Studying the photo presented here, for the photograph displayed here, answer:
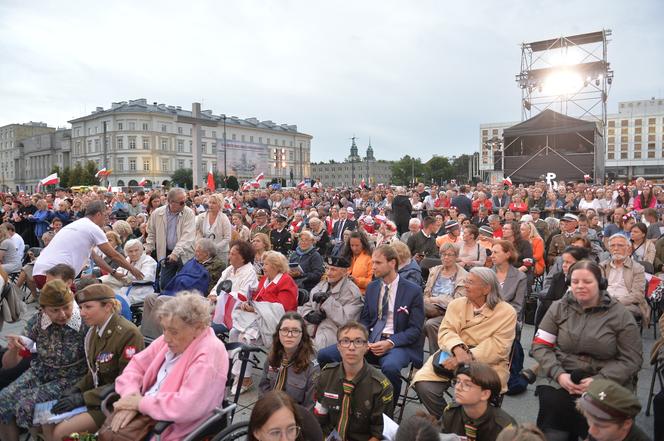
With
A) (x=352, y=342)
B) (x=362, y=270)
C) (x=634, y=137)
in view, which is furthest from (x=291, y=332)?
(x=634, y=137)

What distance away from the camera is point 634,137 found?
100188 millimetres

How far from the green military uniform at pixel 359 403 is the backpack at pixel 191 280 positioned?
2611mm

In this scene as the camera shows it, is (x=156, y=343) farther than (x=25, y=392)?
No

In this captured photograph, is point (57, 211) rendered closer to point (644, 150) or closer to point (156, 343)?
point (156, 343)

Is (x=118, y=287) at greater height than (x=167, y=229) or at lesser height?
lesser

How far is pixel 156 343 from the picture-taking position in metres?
3.18

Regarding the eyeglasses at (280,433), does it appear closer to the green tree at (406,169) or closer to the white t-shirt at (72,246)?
the white t-shirt at (72,246)

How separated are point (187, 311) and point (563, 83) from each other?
35675 mm

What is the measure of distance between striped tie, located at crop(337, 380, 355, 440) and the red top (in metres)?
1.90

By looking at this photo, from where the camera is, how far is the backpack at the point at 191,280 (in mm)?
5353

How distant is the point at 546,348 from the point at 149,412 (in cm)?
279

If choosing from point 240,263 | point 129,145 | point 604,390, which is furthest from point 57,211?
point 129,145

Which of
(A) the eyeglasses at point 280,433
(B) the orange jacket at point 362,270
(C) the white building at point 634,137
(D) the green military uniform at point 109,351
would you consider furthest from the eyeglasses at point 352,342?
(C) the white building at point 634,137

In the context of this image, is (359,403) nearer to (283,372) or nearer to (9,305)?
(283,372)
